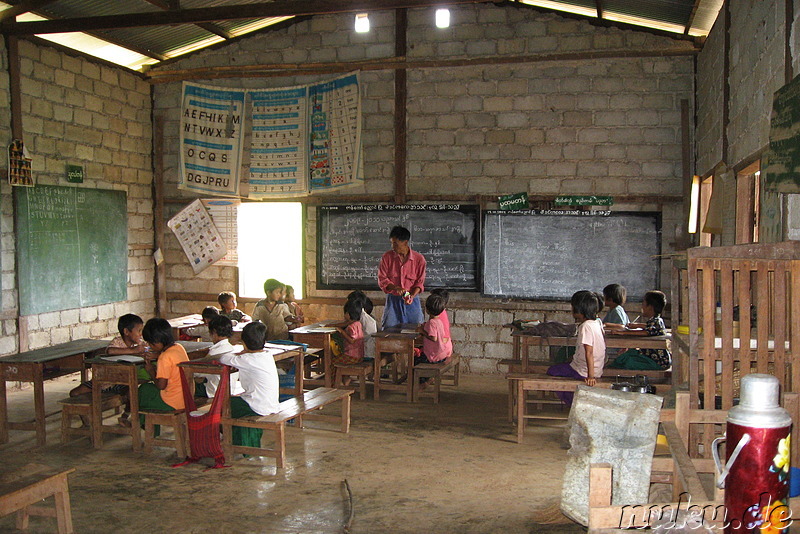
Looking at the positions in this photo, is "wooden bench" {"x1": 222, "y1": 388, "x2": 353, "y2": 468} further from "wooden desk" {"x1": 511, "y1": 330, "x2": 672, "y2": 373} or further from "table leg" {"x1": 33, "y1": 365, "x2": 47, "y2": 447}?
"wooden desk" {"x1": 511, "y1": 330, "x2": 672, "y2": 373}

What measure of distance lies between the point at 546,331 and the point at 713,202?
181 centimetres

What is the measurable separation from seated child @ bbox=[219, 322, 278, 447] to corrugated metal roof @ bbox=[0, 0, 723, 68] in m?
3.29

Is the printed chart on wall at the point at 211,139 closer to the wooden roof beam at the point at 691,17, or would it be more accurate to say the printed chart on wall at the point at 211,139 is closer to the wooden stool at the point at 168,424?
the wooden stool at the point at 168,424

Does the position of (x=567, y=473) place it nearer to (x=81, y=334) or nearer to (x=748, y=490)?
(x=748, y=490)

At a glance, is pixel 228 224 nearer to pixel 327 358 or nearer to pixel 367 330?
pixel 367 330

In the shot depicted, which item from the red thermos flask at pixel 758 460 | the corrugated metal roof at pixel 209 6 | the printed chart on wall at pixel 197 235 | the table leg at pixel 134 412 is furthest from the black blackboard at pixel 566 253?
the red thermos flask at pixel 758 460

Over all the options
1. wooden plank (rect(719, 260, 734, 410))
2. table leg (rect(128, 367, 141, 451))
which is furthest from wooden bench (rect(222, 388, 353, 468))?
wooden plank (rect(719, 260, 734, 410))

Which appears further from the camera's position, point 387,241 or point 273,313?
point 387,241

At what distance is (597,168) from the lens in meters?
8.13

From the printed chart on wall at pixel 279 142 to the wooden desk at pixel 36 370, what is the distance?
11.9ft

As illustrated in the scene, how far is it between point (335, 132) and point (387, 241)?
57.9 inches

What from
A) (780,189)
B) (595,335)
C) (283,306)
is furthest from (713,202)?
(283,306)

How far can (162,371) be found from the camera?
507cm

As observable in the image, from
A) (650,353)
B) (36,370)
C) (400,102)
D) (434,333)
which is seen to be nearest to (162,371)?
(36,370)
